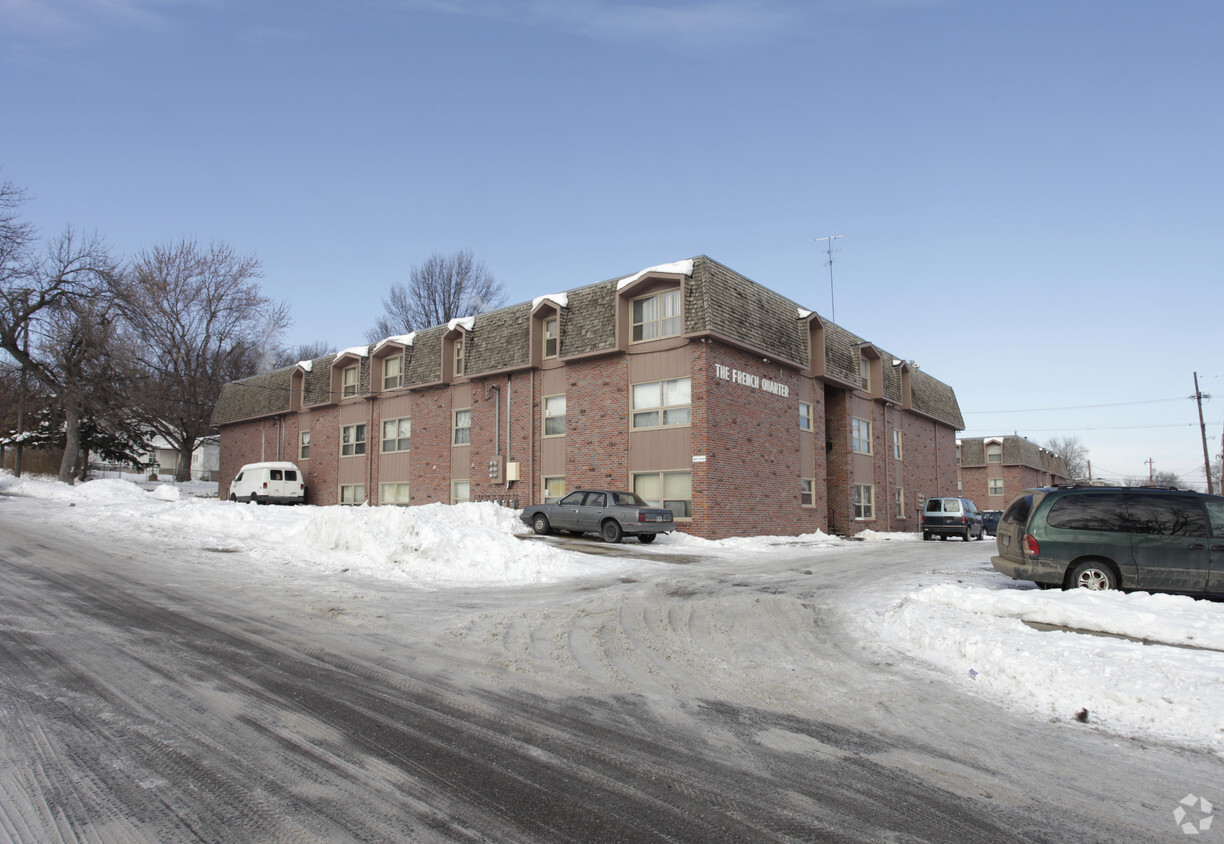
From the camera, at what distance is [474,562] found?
13.7m

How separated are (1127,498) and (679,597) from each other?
22.0 feet

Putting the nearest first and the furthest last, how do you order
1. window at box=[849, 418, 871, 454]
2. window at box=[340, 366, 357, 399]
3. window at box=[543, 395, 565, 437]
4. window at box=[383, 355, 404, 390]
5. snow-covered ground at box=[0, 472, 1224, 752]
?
snow-covered ground at box=[0, 472, 1224, 752] < window at box=[543, 395, 565, 437] < window at box=[849, 418, 871, 454] < window at box=[383, 355, 404, 390] < window at box=[340, 366, 357, 399]

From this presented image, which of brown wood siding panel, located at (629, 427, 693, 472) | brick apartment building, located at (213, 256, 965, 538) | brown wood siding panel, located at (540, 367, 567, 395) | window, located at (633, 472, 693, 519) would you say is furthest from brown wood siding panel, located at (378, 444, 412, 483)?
window, located at (633, 472, 693, 519)

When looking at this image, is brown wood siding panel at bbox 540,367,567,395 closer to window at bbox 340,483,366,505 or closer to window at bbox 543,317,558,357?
window at bbox 543,317,558,357

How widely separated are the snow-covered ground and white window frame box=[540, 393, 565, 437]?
6.19m

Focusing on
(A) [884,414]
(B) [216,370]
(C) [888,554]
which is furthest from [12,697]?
(B) [216,370]

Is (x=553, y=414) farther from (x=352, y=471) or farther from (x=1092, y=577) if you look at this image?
(x=1092, y=577)

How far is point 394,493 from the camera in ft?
106

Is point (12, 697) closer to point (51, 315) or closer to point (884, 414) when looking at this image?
point (884, 414)

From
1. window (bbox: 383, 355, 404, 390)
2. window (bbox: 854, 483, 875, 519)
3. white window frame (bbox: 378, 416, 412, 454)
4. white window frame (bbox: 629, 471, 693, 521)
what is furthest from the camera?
window (bbox: 383, 355, 404, 390)

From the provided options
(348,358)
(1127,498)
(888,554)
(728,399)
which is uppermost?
(348,358)

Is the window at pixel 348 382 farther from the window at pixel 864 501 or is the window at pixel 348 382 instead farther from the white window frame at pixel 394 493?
the window at pixel 864 501

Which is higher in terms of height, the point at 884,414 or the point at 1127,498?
the point at 884,414

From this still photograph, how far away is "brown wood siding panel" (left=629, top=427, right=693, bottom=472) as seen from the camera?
885 inches
